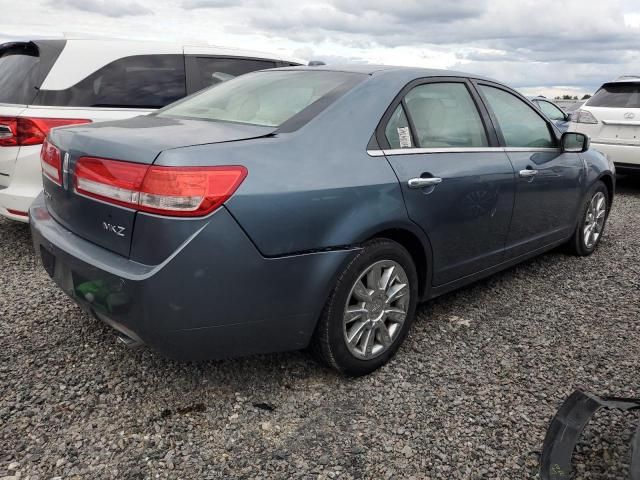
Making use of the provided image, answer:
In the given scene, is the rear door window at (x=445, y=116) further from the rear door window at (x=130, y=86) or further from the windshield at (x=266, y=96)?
the rear door window at (x=130, y=86)

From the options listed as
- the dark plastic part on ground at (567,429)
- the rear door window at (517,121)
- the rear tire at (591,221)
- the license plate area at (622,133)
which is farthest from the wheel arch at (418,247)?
the license plate area at (622,133)

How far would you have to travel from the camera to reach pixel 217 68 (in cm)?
520

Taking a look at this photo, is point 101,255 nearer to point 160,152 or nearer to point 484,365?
point 160,152

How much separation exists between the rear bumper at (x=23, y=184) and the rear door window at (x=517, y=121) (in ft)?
10.1

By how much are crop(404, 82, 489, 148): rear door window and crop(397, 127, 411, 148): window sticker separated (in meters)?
0.07

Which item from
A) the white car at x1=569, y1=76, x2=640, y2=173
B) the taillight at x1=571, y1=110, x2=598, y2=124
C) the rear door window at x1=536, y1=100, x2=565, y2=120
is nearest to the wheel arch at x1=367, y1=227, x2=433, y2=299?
the white car at x1=569, y1=76, x2=640, y2=173

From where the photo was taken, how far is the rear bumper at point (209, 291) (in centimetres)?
213

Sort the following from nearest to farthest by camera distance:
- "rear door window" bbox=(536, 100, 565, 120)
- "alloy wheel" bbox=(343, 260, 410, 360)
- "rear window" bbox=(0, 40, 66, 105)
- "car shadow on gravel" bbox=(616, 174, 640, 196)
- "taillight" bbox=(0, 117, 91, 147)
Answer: "alloy wheel" bbox=(343, 260, 410, 360) < "taillight" bbox=(0, 117, 91, 147) < "rear window" bbox=(0, 40, 66, 105) < "car shadow on gravel" bbox=(616, 174, 640, 196) < "rear door window" bbox=(536, 100, 565, 120)

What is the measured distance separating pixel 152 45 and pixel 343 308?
129 inches

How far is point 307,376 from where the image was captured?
2.82 metres

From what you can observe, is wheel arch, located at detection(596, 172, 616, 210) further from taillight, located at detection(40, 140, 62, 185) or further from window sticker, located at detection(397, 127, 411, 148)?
taillight, located at detection(40, 140, 62, 185)

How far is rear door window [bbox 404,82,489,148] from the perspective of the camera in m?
3.01

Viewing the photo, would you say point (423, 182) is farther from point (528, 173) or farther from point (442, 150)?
point (528, 173)

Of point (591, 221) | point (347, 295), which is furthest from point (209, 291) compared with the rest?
point (591, 221)
